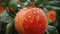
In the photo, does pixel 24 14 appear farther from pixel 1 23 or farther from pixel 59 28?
pixel 59 28

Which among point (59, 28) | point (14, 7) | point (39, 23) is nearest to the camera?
point (39, 23)

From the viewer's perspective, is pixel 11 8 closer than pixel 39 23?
No

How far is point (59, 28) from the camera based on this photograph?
146 cm

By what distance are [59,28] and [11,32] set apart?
84 centimetres

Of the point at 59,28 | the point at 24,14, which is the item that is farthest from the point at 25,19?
the point at 59,28

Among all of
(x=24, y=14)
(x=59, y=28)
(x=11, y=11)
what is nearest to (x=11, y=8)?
(x=11, y=11)

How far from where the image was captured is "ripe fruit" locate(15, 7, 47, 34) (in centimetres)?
60

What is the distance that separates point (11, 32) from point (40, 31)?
0.12 metres

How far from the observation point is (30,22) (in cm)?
60

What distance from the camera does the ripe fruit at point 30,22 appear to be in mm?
604

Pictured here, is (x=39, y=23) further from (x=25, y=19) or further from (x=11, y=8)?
(x=11, y=8)

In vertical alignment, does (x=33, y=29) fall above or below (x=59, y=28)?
above

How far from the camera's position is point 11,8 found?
719 millimetres

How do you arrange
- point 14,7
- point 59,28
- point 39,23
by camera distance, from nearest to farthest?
point 39,23 < point 14,7 < point 59,28
